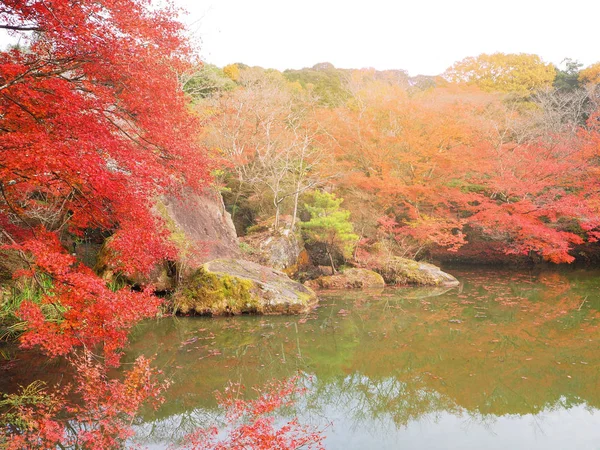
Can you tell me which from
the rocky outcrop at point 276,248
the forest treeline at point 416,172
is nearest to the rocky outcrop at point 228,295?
the rocky outcrop at point 276,248

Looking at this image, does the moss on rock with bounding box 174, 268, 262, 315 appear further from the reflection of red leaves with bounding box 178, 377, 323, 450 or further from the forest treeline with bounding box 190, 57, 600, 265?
the forest treeline with bounding box 190, 57, 600, 265

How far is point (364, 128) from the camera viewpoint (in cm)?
1791

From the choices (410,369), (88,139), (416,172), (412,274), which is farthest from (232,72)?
(410,369)

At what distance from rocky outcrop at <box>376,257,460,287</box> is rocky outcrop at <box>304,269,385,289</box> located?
59cm

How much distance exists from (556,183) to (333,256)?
9345mm

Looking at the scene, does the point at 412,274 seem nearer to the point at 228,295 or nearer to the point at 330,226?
the point at 330,226

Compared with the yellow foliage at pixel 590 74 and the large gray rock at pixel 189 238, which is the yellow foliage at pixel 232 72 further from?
the yellow foliage at pixel 590 74

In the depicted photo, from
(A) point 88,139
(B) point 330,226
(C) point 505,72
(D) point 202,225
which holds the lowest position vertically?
(B) point 330,226

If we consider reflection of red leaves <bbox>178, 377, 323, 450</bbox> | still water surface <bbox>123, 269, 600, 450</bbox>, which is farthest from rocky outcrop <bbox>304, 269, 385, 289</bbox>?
reflection of red leaves <bbox>178, 377, 323, 450</bbox>

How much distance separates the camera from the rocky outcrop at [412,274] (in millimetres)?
14203

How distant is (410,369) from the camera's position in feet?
21.0

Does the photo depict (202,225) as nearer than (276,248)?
Yes

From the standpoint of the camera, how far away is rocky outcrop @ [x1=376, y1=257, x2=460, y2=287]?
46.6 ft

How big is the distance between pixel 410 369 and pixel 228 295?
4.74 m
